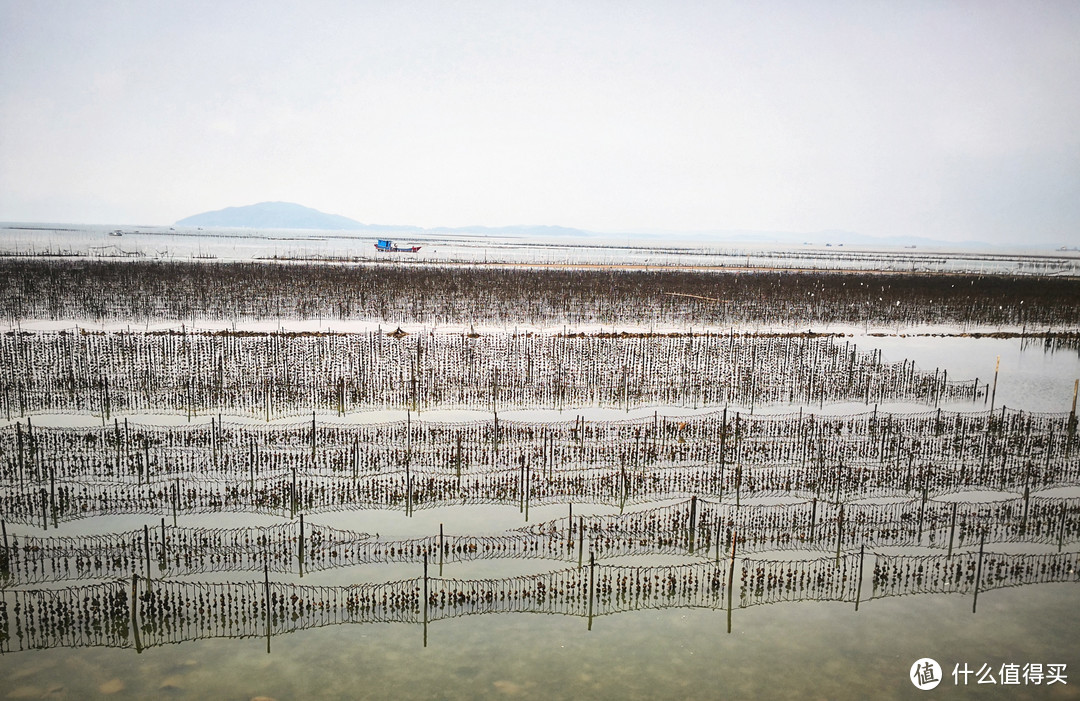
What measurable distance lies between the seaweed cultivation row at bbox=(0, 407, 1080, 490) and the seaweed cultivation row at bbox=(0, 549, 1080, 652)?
11.1ft

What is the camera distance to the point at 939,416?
20062 mm

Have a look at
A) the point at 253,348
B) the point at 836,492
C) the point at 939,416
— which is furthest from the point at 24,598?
the point at 939,416

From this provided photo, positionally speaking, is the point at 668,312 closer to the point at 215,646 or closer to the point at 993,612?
the point at 993,612

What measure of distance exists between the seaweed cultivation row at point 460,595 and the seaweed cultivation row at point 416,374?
915 centimetres

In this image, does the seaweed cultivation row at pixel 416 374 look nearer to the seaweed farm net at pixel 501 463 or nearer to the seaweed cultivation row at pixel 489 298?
the seaweed farm net at pixel 501 463

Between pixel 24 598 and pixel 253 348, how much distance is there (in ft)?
58.7

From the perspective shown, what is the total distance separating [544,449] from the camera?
1708cm

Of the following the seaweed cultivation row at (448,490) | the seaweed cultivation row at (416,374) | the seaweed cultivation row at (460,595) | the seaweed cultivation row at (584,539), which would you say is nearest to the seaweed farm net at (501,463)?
the seaweed cultivation row at (448,490)

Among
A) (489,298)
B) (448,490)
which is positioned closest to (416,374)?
(448,490)

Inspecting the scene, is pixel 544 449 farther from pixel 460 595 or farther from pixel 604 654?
pixel 604 654

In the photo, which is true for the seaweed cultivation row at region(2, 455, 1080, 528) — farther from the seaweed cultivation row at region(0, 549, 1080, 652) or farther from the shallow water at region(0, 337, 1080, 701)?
the shallow water at region(0, 337, 1080, 701)

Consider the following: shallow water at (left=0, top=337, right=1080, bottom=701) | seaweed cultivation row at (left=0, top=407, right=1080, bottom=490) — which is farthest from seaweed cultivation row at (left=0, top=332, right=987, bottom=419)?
shallow water at (left=0, top=337, right=1080, bottom=701)

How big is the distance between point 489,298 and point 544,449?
2951 centimetres

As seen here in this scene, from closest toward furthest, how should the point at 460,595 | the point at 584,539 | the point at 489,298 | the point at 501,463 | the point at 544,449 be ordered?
the point at 460,595, the point at 584,539, the point at 501,463, the point at 544,449, the point at 489,298
